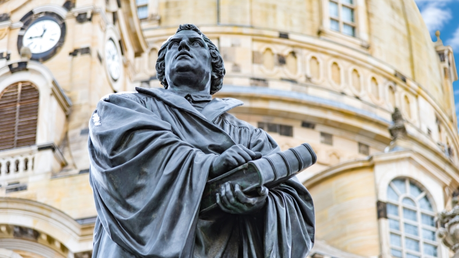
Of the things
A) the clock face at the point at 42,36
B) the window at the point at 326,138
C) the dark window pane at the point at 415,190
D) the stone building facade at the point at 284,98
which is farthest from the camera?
the window at the point at 326,138

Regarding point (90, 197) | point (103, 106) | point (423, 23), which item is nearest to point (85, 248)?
point (90, 197)

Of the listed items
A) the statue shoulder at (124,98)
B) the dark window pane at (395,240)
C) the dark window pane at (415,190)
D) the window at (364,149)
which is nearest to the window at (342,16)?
the window at (364,149)

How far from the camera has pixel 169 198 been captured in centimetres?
471

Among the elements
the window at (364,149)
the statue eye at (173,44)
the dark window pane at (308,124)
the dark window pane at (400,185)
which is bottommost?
the statue eye at (173,44)

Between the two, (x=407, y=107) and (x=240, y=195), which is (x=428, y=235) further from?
(x=240, y=195)

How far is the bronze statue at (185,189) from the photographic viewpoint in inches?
184

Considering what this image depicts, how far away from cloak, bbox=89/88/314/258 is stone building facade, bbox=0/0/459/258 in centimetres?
1594

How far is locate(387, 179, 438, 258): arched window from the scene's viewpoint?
27672mm

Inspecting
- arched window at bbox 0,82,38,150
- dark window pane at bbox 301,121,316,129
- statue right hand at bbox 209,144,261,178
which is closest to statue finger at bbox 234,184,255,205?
statue right hand at bbox 209,144,261,178

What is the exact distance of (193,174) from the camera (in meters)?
4.75

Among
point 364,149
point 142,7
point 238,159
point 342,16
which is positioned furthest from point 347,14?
point 238,159

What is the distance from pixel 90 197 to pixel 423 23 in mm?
25359

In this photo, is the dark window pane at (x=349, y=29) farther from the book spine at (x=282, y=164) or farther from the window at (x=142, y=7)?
the book spine at (x=282, y=164)

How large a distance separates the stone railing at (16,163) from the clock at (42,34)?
9.83ft
